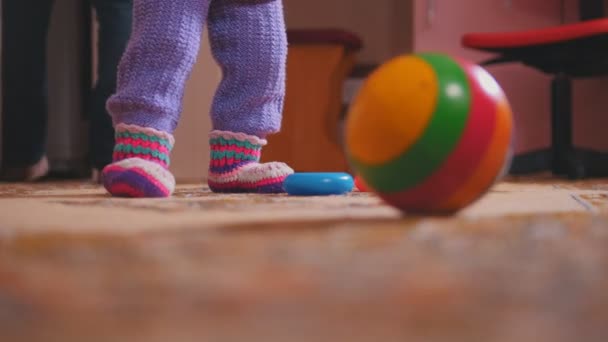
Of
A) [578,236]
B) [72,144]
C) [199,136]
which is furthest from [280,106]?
[72,144]

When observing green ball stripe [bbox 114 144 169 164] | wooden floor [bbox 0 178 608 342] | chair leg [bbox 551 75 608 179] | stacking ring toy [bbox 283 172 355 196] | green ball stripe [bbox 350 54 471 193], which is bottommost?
chair leg [bbox 551 75 608 179]

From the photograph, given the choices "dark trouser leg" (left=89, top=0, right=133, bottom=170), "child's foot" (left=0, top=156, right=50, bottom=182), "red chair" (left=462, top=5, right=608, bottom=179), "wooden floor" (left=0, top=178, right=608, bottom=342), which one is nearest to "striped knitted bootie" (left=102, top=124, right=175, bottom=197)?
"wooden floor" (left=0, top=178, right=608, bottom=342)

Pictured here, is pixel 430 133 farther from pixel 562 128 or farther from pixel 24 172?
pixel 562 128

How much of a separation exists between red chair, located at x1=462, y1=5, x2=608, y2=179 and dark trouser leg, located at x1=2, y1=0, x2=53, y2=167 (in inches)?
64.2

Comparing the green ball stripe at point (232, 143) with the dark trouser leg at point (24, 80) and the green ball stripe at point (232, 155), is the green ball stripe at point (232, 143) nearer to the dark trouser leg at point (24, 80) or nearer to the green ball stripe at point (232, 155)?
the green ball stripe at point (232, 155)

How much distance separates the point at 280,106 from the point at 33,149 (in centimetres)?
130

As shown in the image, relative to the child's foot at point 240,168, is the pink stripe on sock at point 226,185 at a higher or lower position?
lower

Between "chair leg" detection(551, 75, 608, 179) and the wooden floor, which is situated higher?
the wooden floor

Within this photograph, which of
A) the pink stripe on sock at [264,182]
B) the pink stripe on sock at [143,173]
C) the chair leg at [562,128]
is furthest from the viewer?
the chair leg at [562,128]

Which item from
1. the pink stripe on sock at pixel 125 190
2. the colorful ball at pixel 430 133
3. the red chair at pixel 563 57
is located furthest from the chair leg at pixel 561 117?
the colorful ball at pixel 430 133

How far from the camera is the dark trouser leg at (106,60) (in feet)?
6.64

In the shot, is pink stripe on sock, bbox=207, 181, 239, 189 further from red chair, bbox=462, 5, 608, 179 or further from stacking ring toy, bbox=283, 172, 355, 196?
red chair, bbox=462, 5, 608, 179

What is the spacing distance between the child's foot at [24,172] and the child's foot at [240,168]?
4.09 feet

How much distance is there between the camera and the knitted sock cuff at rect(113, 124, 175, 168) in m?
1.15
